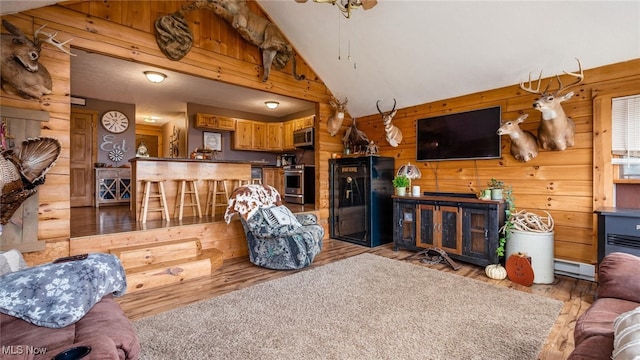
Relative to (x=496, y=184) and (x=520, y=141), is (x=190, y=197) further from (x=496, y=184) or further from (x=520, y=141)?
(x=520, y=141)

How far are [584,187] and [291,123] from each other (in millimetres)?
5387

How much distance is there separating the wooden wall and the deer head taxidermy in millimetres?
124

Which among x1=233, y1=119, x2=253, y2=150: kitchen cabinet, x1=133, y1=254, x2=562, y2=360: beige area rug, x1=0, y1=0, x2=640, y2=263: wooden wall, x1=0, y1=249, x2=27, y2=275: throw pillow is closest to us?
x1=0, y1=249, x2=27, y2=275: throw pillow

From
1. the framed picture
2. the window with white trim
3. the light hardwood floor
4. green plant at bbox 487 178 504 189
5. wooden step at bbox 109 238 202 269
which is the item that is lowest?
the light hardwood floor

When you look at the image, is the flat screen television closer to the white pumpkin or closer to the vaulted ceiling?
the vaulted ceiling

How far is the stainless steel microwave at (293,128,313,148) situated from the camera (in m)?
6.06

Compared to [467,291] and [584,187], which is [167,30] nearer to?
[467,291]

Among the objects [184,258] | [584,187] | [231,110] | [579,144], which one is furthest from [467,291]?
[231,110]

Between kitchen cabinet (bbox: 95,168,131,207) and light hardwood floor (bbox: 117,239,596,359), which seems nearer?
light hardwood floor (bbox: 117,239,596,359)

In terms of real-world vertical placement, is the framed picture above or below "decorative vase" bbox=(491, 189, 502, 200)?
above

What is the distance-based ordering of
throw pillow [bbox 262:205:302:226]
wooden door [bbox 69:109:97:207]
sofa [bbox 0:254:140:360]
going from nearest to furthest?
sofa [bbox 0:254:140:360]
throw pillow [bbox 262:205:302:226]
wooden door [bbox 69:109:97:207]

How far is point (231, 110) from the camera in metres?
6.76

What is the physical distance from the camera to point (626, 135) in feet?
9.14

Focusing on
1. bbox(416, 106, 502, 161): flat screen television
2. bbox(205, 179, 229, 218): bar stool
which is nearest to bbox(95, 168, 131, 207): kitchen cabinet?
bbox(205, 179, 229, 218): bar stool
